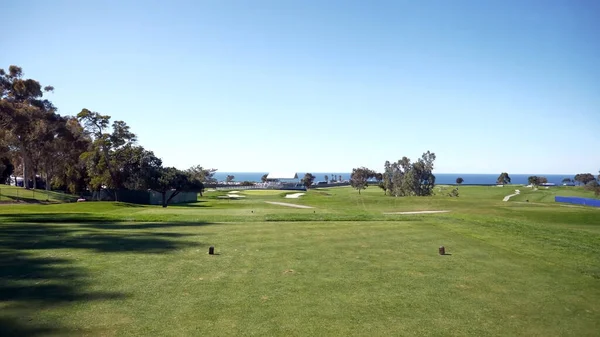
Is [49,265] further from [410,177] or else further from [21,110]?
[410,177]

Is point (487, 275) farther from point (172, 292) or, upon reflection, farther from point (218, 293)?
point (172, 292)

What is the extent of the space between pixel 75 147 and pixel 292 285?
66.1m

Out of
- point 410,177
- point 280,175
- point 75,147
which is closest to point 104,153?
point 75,147

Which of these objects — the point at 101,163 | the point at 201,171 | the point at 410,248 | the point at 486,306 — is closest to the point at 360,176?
the point at 201,171

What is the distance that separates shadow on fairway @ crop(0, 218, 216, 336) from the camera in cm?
690

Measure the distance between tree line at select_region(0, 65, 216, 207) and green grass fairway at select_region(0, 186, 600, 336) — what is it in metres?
41.1

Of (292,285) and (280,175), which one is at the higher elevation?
(280,175)

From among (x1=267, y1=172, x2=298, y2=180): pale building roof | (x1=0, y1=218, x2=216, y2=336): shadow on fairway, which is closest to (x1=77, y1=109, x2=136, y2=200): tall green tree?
Result: (x1=0, y1=218, x2=216, y2=336): shadow on fairway

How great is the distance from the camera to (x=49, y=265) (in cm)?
1040

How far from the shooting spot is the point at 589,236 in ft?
63.9

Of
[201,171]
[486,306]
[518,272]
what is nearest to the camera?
[486,306]

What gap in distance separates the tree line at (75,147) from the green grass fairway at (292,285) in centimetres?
4110

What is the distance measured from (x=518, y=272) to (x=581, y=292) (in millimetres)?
1809

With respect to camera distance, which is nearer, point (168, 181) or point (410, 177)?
point (168, 181)
